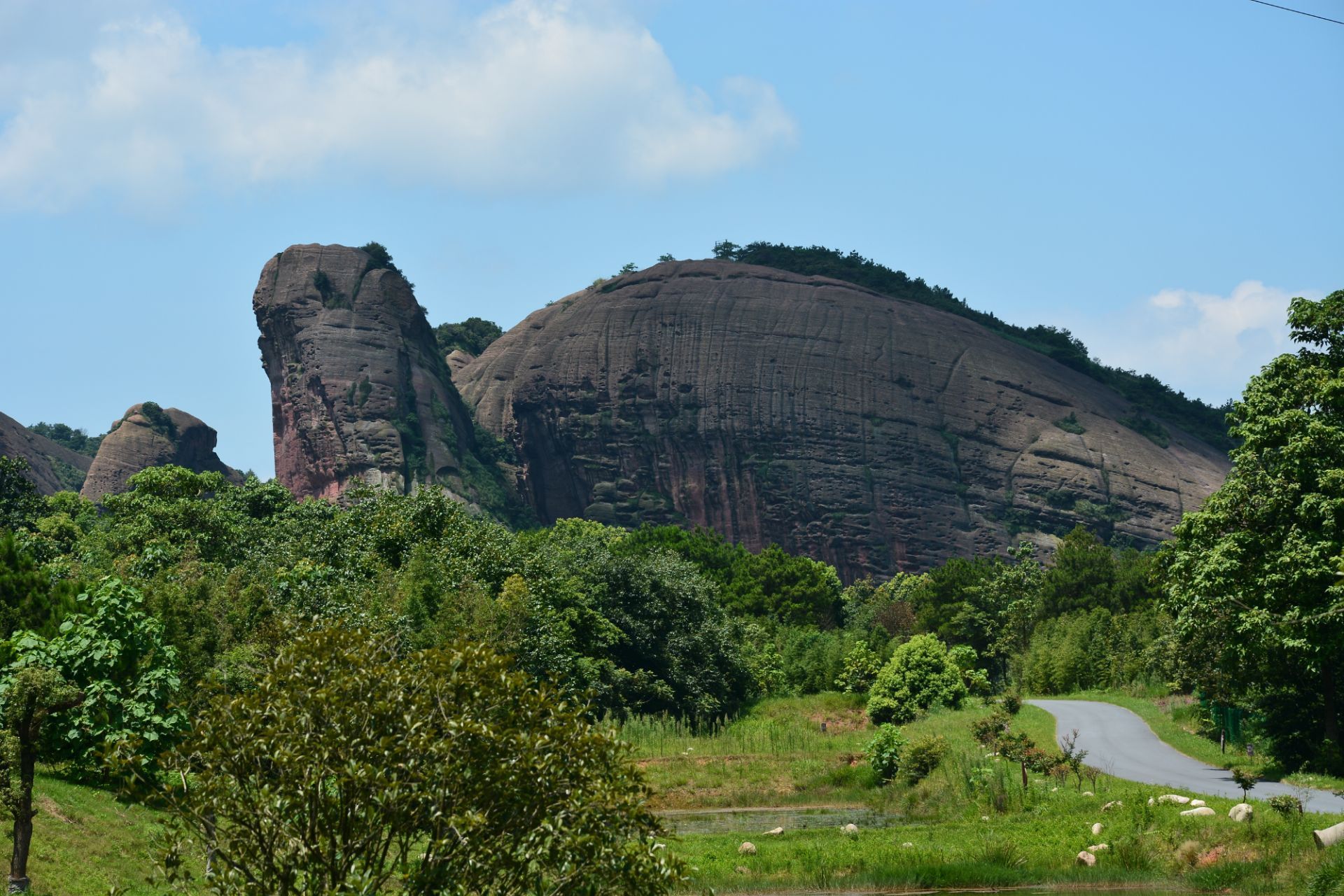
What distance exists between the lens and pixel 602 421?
359 feet

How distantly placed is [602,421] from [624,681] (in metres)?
67.1

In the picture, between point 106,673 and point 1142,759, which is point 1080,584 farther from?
point 106,673

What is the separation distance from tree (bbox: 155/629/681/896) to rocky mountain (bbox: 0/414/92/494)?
11404cm

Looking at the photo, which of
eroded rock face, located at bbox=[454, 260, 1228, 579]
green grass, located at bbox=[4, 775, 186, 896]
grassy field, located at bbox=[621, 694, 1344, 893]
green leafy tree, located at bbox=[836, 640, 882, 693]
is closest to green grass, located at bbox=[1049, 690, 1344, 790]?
grassy field, located at bbox=[621, 694, 1344, 893]

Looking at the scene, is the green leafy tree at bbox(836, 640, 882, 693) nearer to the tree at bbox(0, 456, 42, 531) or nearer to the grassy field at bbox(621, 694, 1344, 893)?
the grassy field at bbox(621, 694, 1344, 893)

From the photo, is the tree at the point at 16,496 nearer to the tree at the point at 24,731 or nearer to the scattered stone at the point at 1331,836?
the tree at the point at 24,731

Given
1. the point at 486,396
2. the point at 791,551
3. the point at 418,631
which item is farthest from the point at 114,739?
the point at 486,396

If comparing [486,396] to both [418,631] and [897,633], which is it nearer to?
[897,633]

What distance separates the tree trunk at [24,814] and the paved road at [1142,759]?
62.1 ft

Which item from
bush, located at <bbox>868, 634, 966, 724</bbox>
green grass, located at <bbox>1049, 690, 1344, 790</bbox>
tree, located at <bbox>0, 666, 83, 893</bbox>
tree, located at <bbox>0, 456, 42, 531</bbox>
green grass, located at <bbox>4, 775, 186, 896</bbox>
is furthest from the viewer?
tree, located at <bbox>0, 456, 42, 531</bbox>

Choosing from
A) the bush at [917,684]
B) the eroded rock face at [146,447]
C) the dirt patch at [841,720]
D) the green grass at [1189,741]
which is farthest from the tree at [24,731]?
the eroded rock face at [146,447]

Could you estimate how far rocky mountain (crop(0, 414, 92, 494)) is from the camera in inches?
4717

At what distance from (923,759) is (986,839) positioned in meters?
8.08

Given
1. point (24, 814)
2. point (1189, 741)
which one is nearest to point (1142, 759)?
point (1189, 741)
